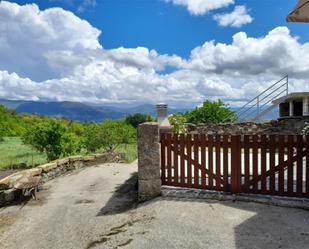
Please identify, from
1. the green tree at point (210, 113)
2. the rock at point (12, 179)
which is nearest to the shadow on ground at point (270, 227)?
the rock at point (12, 179)

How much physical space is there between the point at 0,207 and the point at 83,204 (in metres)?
2.20

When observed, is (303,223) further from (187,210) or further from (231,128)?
(231,128)

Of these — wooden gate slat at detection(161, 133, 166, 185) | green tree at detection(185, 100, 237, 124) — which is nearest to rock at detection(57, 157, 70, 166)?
wooden gate slat at detection(161, 133, 166, 185)

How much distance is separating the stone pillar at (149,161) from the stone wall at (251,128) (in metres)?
9.88

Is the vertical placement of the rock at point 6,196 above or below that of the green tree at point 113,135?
below

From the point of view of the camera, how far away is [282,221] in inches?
218

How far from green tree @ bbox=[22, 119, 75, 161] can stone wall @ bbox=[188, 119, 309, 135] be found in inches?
239

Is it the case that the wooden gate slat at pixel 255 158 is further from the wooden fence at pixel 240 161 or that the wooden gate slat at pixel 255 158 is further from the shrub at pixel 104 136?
the shrub at pixel 104 136

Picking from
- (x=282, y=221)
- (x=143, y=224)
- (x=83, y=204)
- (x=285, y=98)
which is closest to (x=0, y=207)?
(x=83, y=204)

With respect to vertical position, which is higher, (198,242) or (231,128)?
(231,128)

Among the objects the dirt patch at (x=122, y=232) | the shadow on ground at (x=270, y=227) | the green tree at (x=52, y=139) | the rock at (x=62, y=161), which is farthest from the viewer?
the green tree at (x=52, y=139)

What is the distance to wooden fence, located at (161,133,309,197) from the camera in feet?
20.9

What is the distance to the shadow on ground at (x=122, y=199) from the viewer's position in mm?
6866

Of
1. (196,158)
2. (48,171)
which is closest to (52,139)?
(48,171)
